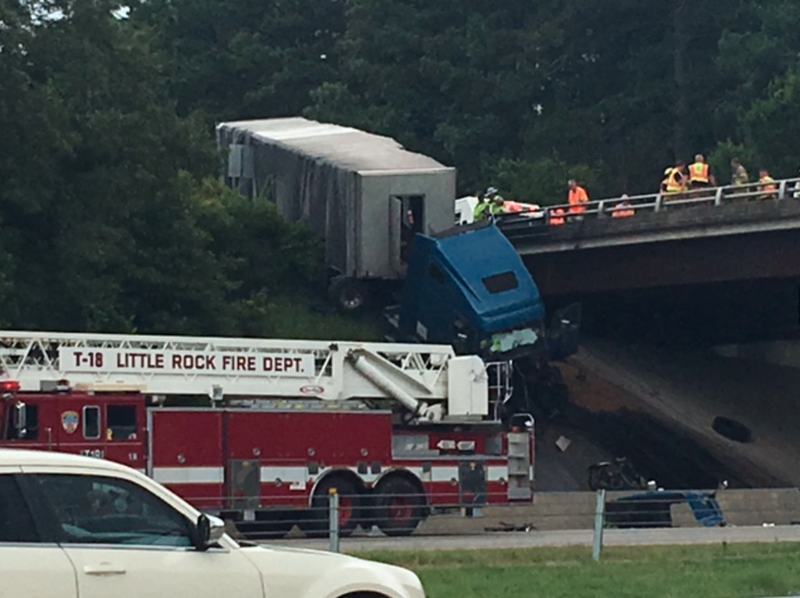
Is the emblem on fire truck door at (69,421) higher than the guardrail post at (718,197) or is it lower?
lower

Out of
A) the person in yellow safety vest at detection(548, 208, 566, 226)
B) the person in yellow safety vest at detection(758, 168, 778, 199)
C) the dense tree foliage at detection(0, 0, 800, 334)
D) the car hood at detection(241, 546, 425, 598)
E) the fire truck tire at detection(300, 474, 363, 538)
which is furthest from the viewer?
the person in yellow safety vest at detection(548, 208, 566, 226)

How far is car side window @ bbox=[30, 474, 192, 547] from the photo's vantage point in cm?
1173

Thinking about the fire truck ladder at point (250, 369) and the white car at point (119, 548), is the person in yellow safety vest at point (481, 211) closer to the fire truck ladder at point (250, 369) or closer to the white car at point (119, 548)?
the fire truck ladder at point (250, 369)

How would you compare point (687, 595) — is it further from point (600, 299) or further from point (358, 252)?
point (600, 299)

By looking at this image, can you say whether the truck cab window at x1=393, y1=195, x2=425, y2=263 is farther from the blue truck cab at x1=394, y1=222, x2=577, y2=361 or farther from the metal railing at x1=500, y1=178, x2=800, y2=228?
the metal railing at x1=500, y1=178, x2=800, y2=228

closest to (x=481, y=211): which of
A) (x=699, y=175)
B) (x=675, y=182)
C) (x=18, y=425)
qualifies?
(x=675, y=182)

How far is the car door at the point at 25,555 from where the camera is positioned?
11.3 m

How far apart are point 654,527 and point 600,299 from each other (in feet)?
72.7

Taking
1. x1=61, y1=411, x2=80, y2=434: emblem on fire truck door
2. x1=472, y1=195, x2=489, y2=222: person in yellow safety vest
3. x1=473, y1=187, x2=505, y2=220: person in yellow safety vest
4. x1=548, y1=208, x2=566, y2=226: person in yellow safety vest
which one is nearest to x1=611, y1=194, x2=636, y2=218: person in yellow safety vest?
x1=548, y1=208, x2=566, y2=226: person in yellow safety vest

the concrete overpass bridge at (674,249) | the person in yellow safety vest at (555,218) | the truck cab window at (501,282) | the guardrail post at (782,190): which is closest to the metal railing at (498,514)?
the truck cab window at (501,282)

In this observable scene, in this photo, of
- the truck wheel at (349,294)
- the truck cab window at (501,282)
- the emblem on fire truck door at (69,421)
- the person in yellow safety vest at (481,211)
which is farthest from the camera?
the truck wheel at (349,294)

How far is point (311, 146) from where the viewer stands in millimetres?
51875

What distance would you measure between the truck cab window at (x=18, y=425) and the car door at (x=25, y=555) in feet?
54.9

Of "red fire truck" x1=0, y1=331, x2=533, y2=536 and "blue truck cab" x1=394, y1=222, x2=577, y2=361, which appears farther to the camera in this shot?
"blue truck cab" x1=394, y1=222, x2=577, y2=361
